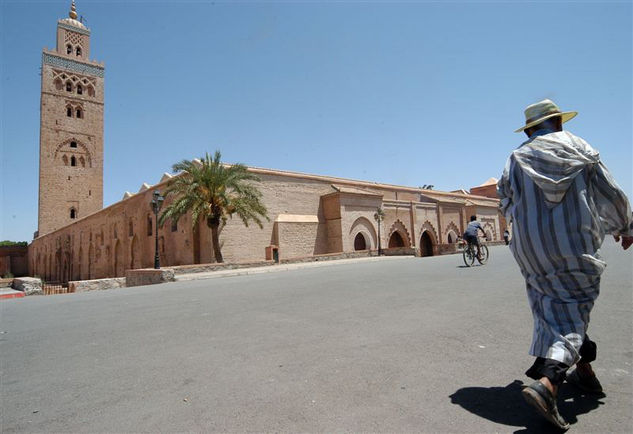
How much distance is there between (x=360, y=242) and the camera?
31188 millimetres

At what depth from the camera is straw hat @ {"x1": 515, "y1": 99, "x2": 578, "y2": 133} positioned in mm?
2684

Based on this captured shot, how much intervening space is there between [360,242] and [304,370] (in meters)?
28.5

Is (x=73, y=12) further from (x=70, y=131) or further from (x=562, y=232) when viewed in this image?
(x=562, y=232)

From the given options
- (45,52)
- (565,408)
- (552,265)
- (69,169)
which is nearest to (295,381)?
(565,408)

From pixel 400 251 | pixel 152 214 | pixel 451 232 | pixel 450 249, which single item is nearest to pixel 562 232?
pixel 400 251

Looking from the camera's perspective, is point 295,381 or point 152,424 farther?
point 295,381

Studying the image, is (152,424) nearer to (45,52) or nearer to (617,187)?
(617,187)

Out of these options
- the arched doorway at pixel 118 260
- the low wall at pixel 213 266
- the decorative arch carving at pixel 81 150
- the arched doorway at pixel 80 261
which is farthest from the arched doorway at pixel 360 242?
the decorative arch carving at pixel 81 150

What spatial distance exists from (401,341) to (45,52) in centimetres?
6445

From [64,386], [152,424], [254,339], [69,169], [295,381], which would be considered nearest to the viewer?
[152,424]

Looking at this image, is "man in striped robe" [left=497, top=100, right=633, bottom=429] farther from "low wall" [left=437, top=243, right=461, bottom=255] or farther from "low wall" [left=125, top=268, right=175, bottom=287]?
"low wall" [left=437, top=243, right=461, bottom=255]

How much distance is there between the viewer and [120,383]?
2877mm

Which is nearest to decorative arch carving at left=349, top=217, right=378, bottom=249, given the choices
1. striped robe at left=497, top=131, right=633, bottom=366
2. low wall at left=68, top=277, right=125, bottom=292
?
low wall at left=68, top=277, right=125, bottom=292

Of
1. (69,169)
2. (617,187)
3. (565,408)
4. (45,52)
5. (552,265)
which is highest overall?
(45,52)
